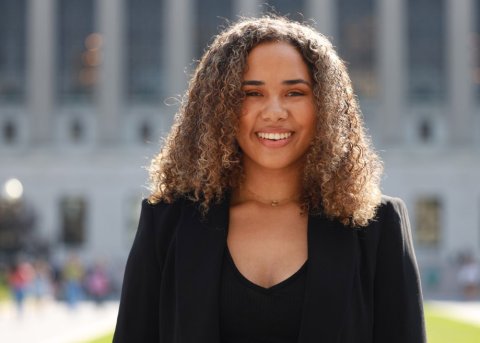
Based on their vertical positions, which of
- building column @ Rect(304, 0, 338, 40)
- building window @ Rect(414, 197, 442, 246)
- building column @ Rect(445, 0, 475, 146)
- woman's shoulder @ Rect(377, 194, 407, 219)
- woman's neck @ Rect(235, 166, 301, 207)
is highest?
building column @ Rect(304, 0, 338, 40)

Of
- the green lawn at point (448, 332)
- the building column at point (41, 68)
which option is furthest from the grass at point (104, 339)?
the building column at point (41, 68)

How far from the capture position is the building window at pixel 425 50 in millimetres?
66250

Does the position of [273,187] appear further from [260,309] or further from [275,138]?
[260,309]

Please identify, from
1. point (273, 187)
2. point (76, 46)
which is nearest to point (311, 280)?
point (273, 187)

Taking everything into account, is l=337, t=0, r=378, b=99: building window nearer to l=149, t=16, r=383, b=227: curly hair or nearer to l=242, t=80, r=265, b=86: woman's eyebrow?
l=149, t=16, r=383, b=227: curly hair

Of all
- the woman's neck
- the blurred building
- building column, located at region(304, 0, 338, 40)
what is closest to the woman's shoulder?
the woman's neck

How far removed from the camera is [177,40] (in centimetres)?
6619

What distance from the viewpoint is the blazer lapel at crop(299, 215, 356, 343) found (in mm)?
3873

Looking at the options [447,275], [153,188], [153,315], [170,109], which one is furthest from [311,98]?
[170,109]

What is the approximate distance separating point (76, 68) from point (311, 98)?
2532 inches

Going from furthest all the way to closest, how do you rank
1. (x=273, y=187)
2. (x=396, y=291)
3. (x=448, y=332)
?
(x=448, y=332), (x=273, y=187), (x=396, y=291)

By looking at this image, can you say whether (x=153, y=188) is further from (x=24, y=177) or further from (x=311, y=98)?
(x=24, y=177)

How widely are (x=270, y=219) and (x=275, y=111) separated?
0.43 m

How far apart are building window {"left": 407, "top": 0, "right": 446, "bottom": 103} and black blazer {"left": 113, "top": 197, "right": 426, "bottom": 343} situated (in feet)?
208
